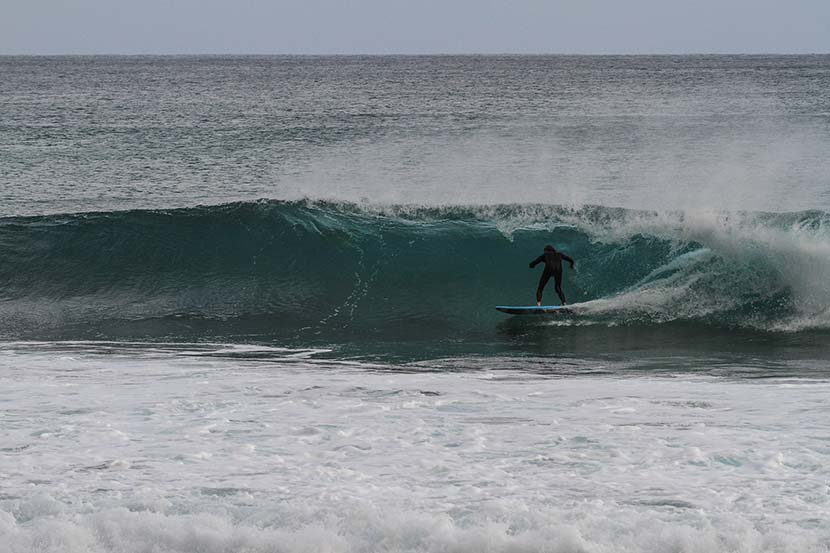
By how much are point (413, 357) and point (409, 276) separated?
5225mm

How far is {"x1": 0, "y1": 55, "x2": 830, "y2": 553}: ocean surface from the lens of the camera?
664 centimetres

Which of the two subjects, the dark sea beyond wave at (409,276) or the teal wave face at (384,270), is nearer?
the dark sea beyond wave at (409,276)

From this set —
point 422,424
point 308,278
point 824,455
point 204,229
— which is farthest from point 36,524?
point 204,229

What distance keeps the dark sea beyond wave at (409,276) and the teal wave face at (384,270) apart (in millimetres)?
39

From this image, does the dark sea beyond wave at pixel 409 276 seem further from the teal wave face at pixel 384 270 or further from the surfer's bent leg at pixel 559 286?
the surfer's bent leg at pixel 559 286

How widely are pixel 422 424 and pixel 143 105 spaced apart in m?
64.4

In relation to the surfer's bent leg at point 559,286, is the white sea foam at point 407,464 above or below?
below

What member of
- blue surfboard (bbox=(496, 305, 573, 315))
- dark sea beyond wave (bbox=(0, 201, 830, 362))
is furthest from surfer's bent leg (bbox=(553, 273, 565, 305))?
dark sea beyond wave (bbox=(0, 201, 830, 362))

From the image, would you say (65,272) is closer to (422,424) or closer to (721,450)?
(422,424)

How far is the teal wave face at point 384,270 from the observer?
1540 centimetres

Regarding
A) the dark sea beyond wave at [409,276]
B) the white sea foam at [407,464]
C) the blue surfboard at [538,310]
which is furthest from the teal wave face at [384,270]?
the white sea foam at [407,464]

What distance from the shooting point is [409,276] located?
18.2 metres

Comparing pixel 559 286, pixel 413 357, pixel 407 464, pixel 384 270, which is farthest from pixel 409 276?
pixel 407 464

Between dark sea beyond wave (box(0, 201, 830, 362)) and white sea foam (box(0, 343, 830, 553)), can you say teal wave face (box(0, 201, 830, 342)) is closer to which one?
dark sea beyond wave (box(0, 201, 830, 362))
